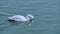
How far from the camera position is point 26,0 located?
1153cm

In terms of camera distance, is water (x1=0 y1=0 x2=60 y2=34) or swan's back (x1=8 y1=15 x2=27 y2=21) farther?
swan's back (x1=8 y1=15 x2=27 y2=21)

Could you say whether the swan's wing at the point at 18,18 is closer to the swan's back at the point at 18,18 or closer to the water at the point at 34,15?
the swan's back at the point at 18,18

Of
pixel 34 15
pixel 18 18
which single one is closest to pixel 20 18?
pixel 18 18

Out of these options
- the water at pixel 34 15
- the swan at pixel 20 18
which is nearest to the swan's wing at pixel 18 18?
the swan at pixel 20 18

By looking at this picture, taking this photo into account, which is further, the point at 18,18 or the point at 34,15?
the point at 34,15

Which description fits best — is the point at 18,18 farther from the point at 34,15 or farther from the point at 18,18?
the point at 34,15

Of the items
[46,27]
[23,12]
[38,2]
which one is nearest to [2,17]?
[23,12]

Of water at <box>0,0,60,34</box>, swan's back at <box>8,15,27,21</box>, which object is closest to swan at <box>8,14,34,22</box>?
swan's back at <box>8,15,27,21</box>

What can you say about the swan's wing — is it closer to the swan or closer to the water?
the swan

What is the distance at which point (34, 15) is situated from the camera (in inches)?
384

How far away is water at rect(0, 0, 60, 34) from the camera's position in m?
8.54

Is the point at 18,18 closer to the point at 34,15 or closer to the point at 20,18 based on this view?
the point at 20,18

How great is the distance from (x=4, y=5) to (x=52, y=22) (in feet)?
7.83

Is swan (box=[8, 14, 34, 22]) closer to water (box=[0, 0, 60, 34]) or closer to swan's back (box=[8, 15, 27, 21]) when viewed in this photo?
swan's back (box=[8, 15, 27, 21])
